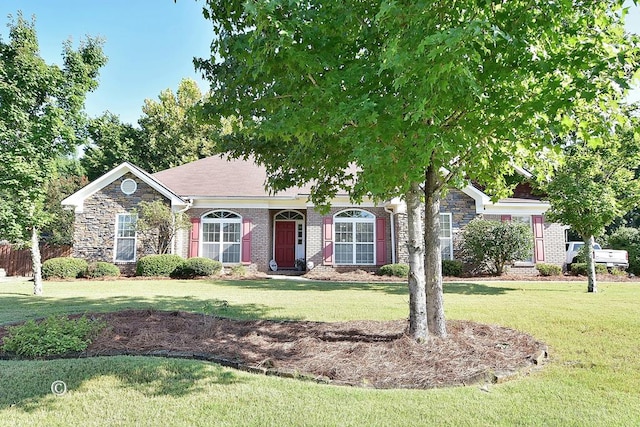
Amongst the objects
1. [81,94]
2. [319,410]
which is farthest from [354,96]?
[81,94]

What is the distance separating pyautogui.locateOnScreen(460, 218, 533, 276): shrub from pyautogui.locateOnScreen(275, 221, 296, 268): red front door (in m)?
7.86

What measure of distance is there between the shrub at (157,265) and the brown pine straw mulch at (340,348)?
910 centimetres

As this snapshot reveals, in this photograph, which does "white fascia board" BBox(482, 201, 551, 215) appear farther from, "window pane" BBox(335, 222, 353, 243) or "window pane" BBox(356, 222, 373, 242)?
"window pane" BBox(335, 222, 353, 243)

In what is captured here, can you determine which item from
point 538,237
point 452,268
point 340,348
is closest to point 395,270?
point 452,268

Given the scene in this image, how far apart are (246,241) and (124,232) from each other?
514 centimetres

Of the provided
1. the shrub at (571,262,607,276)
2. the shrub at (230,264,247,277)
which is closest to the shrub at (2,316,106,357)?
the shrub at (230,264,247,277)

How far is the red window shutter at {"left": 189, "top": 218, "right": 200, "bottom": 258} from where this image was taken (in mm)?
17516

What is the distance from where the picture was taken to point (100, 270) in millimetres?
15820

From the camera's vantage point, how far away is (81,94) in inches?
443

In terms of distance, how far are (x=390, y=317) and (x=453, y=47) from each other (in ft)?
18.7

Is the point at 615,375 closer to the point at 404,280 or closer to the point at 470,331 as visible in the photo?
the point at 470,331

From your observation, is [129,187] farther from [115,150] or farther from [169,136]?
[115,150]

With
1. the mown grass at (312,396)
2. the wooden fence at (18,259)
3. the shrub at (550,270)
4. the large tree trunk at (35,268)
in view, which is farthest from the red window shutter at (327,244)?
the wooden fence at (18,259)

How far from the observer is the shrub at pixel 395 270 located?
16.2 meters
